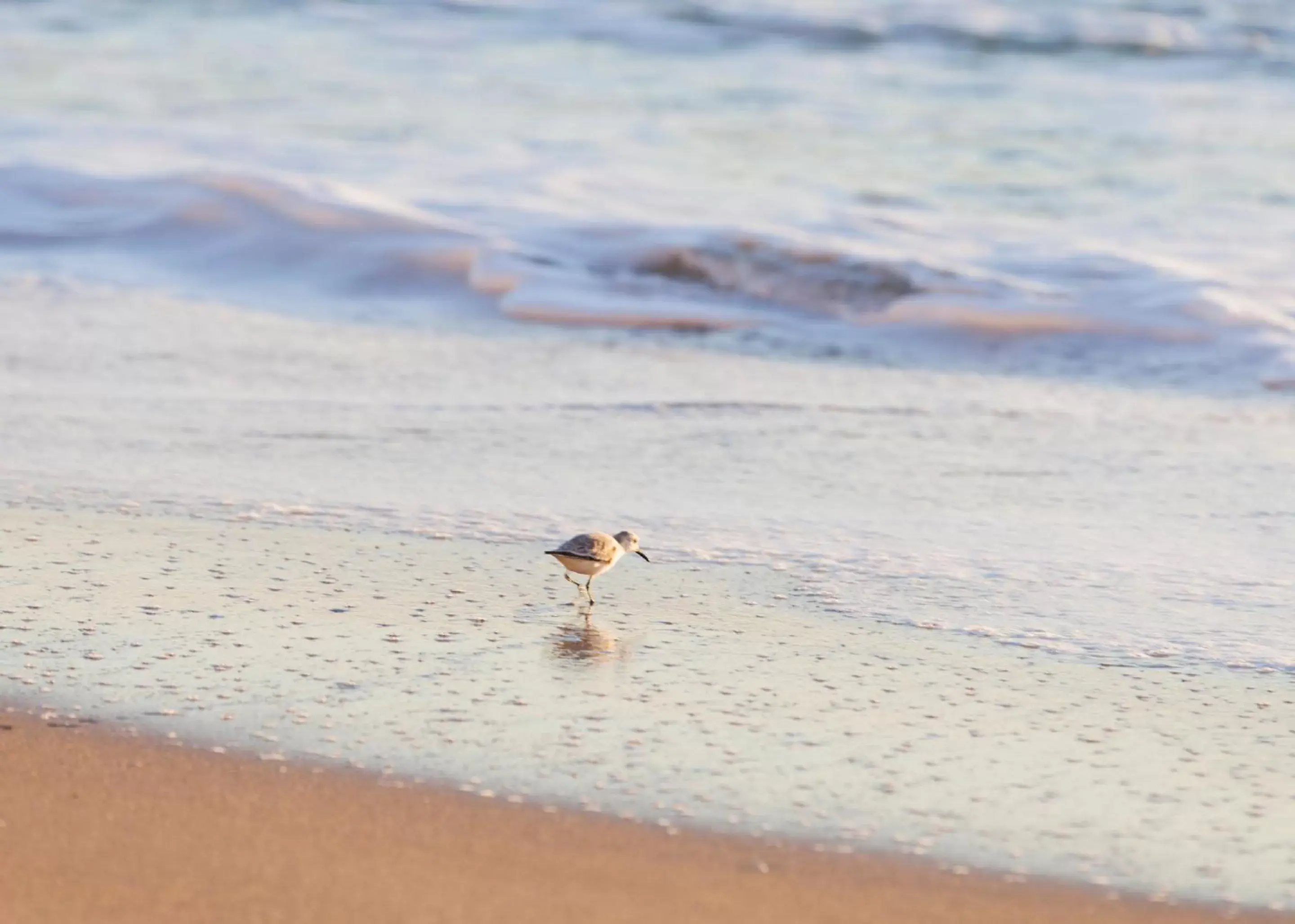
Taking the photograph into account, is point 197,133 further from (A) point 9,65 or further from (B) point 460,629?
(B) point 460,629

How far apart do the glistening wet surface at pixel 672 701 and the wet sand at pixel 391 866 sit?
8cm

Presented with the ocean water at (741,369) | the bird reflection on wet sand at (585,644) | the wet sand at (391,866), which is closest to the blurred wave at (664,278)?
the ocean water at (741,369)

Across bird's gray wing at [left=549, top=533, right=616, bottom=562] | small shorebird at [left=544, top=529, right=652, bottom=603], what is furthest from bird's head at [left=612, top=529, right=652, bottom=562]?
bird's gray wing at [left=549, top=533, right=616, bottom=562]

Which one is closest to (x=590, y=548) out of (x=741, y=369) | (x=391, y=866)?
(x=391, y=866)

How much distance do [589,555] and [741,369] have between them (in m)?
2.82

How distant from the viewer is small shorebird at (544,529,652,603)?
371cm

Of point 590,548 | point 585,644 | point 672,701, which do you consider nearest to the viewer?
point 672,701

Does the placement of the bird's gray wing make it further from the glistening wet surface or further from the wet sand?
the wet sand

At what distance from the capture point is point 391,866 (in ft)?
8.49

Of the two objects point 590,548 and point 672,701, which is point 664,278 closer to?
point 590,548

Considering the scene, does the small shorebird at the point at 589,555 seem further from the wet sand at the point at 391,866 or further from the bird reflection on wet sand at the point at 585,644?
the wet sand at the point at 391,866

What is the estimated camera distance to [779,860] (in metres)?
2.66

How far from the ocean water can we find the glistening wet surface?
1 centimetres

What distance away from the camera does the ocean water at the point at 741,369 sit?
11.0 feet
